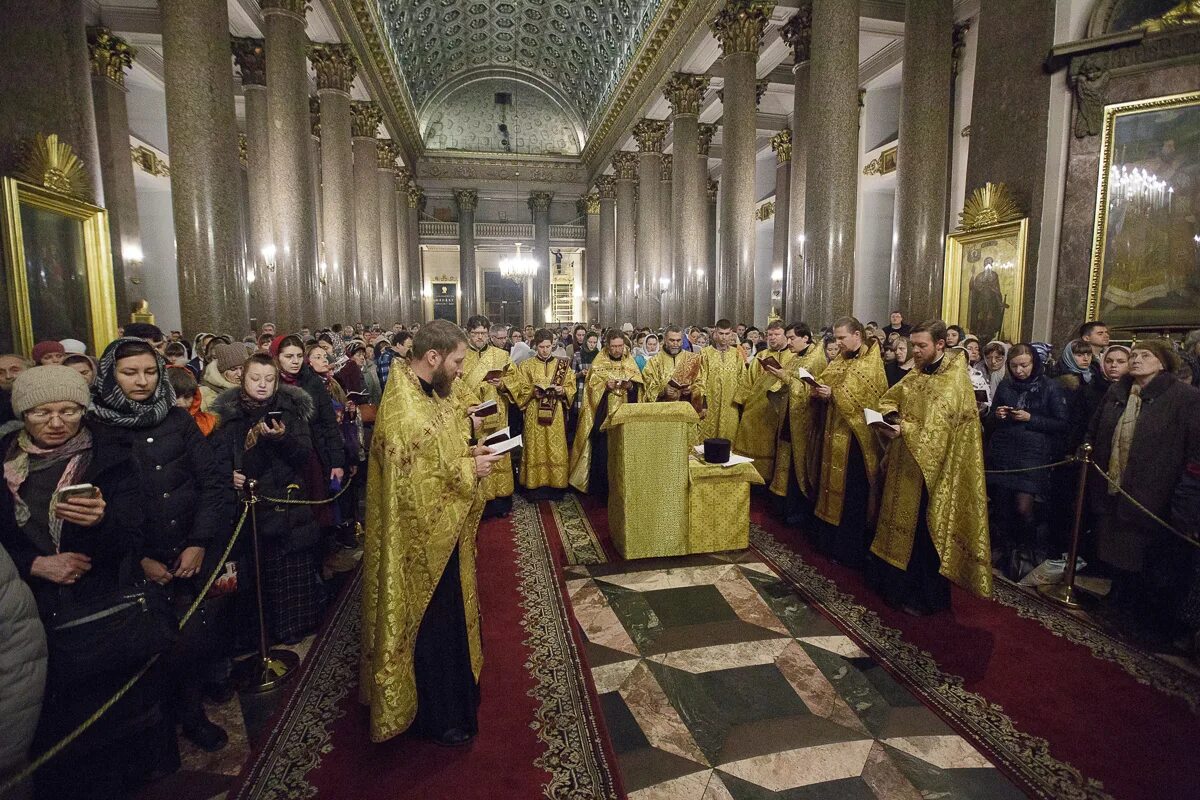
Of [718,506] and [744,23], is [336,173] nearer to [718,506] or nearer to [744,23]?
[744,23]

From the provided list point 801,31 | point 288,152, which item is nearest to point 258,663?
point 288,152

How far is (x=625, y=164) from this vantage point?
20984mm

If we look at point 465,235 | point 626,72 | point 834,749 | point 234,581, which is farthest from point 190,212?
point 465,235

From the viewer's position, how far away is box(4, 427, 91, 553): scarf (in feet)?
6.88

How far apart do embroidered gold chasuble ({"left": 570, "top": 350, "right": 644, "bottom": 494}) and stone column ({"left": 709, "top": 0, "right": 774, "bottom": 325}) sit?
17.9 ft

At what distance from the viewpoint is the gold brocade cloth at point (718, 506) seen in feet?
16.0

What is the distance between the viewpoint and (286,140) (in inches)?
357

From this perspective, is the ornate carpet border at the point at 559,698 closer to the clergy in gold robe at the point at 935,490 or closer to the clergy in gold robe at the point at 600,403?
the clergy in gold robe at the point at 600,403

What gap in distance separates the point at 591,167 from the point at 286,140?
19.0 m

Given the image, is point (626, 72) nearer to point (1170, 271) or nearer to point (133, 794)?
point (1170, 271)

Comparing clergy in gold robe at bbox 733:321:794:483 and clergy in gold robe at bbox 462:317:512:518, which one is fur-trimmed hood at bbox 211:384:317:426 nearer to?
clergy in gold robe at bbox 462:317:512:518

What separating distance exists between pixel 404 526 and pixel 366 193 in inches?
621

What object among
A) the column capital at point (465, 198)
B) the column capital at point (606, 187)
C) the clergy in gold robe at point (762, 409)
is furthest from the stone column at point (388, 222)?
the clergy in gold robe at point (762, 409)

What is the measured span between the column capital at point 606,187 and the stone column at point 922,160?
51.9 ft
